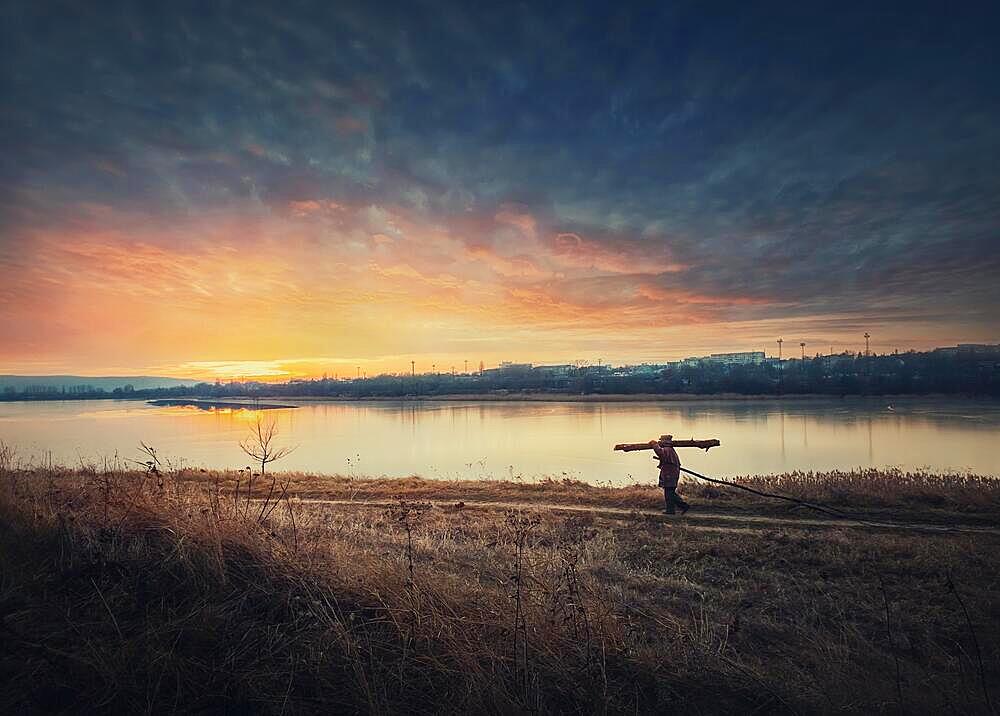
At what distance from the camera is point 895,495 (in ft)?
42.5

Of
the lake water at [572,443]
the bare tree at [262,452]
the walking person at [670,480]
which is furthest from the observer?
the lake water at [572,443]

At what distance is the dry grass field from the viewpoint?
10.5 ft

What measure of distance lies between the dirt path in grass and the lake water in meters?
8.95

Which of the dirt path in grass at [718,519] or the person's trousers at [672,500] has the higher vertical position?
the person's trousers at [672,500]

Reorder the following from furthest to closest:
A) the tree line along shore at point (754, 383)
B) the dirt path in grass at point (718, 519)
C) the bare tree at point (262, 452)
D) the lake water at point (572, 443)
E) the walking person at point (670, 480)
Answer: the tree line along shore at point (754, 383) → the lake water at point (572, 443) → the walking person at point (670, 480) → the dirt path in grass at point (718, 519) → the bare tree at point (262, 452)

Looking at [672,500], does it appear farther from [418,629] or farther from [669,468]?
[418,629]

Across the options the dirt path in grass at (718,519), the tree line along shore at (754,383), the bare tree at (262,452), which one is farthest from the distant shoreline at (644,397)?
the dirt path in grass at (718,519)

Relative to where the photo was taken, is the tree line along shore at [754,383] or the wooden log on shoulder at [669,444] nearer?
the wooden log on shoulder at [669,444]

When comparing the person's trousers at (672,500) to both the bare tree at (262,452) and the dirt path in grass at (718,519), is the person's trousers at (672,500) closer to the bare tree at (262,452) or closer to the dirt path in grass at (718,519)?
the dirt path in grass at (718,519)

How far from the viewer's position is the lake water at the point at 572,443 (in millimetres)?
26438

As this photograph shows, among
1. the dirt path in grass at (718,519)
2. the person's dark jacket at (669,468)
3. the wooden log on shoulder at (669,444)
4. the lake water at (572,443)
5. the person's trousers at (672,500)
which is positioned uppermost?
the wooden log on shoulder at (669,444)

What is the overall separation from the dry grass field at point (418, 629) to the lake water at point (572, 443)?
50.6ft

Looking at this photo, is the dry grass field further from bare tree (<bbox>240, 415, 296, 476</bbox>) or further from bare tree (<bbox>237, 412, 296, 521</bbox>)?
bare tree (<bbox>240, 415, 296, 476</bbox>)

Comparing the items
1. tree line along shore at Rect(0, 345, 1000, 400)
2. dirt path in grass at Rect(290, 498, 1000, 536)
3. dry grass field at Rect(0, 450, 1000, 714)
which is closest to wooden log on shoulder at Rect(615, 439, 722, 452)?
dirt path in grass at Rect(290, 498, 1000, 536)
